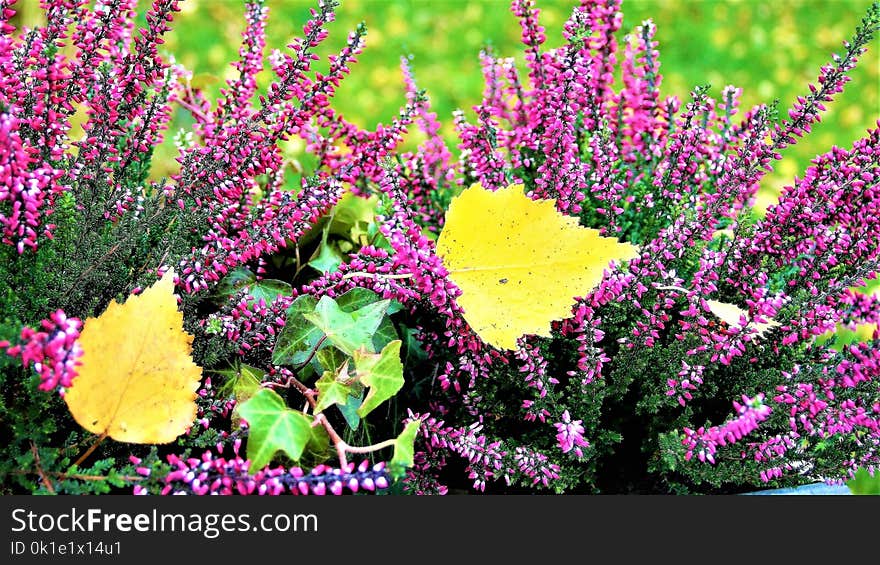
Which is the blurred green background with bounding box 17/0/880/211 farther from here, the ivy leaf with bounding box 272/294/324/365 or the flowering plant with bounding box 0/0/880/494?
the ivy leaf with bounding box 272/294/324/365

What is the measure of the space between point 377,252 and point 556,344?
0.35 m

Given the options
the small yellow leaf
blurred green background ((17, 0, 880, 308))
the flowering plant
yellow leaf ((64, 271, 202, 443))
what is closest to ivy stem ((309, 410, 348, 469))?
the flowering plant

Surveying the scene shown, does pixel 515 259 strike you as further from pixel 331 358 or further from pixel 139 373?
pixel 139 373

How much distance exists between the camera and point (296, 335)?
1.20 m

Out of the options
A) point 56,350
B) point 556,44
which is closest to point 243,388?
point 56,350

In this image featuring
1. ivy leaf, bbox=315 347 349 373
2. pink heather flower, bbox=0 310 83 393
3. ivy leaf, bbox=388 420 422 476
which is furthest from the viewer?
ivy leaf, bbox=315 347 349 373

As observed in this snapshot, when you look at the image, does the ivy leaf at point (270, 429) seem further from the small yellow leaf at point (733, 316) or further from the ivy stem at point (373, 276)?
the small yellow leaf at point (733, 316)

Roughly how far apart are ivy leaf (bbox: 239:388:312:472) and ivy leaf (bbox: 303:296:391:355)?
17 centimetres

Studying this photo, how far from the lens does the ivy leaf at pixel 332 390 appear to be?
3.50 feet

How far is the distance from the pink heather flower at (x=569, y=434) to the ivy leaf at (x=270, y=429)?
0.36 metres

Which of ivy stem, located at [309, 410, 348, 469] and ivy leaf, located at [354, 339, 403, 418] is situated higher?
ivy leaf, located at [354, 339, 403, 418]

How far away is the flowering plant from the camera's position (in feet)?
3.51

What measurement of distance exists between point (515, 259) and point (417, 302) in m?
0.18

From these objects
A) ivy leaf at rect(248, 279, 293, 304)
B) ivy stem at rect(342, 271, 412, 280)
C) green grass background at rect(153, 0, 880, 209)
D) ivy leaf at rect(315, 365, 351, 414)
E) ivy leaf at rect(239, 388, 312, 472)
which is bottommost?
ivy leaf at rect(239, 388, 312, 472)
